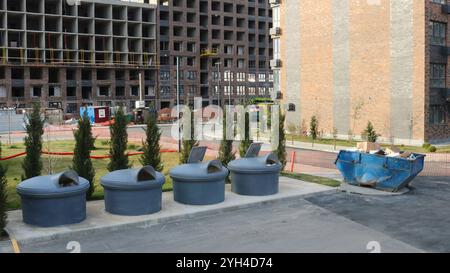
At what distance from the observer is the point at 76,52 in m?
82.2

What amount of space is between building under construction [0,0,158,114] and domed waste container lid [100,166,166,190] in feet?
215

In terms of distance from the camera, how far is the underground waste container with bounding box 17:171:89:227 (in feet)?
40.6

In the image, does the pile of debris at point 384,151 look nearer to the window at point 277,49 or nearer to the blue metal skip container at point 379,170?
the blue metal skip container at point 379,170

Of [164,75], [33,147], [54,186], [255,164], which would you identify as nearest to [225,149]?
[255,164]

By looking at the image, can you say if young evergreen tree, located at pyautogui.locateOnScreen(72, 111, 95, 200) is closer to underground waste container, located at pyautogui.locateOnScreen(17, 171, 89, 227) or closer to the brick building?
underground waste container, located at pyautogui.locateOnScreen(17, 171, 89, 227)

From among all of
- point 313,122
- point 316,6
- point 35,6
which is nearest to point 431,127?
point 313,122

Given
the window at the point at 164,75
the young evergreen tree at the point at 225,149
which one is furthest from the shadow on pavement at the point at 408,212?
the window at the point at 164,75

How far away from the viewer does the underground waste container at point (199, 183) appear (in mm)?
14914

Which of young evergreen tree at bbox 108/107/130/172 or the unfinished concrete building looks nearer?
young evergreen tree at bbox 108/107/130/172

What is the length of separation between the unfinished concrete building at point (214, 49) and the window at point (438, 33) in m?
53.9

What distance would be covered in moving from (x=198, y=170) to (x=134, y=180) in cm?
233

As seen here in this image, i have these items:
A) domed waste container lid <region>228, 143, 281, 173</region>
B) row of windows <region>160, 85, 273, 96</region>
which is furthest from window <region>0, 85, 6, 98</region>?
domed waste container lid <region>228, 143, 281, 173</region>

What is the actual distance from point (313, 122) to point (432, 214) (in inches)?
1025

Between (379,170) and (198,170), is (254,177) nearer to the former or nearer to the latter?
(198,170)
